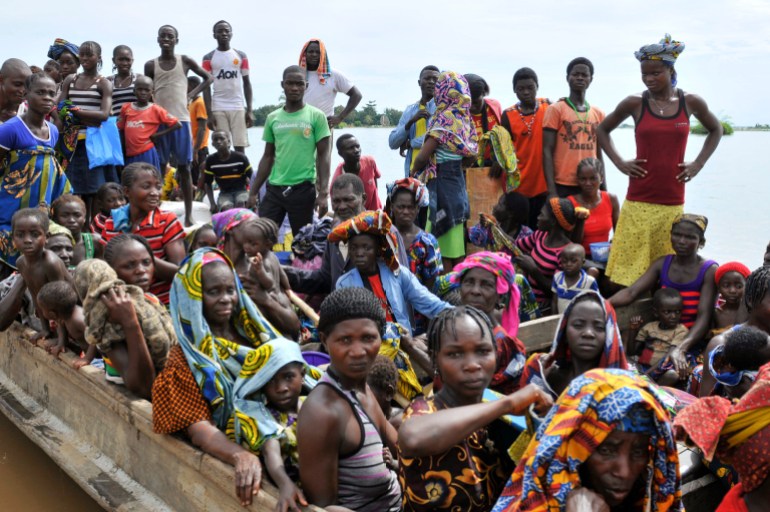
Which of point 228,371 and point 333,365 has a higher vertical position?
point 333,365

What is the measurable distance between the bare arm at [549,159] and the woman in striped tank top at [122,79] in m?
4.07

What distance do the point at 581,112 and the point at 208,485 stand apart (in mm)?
4495

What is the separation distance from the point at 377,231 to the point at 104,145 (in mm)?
3764

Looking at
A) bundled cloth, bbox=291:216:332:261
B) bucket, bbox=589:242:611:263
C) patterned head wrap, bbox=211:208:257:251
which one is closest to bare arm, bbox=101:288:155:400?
patterned head wrap, bbox=211:208:257:251

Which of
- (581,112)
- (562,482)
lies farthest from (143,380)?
(581,112)

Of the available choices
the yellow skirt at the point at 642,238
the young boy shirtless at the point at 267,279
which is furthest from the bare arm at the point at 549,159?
the young boy shirtless at the point at 267,279

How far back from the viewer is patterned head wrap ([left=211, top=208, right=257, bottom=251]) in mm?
4395

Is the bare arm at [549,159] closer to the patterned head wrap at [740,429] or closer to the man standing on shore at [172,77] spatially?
the man standing on shore at [172,77]

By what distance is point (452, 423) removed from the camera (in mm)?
2170

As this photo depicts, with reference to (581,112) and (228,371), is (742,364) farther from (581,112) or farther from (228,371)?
(581,112)

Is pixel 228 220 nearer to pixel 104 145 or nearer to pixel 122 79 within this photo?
pixel 104 145

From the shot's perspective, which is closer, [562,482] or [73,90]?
[562,482]

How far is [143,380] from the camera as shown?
11.5ft

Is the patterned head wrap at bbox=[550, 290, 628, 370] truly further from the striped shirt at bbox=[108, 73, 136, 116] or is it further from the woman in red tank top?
the striped shirt at bbox=[108, 73, 136, 116]
